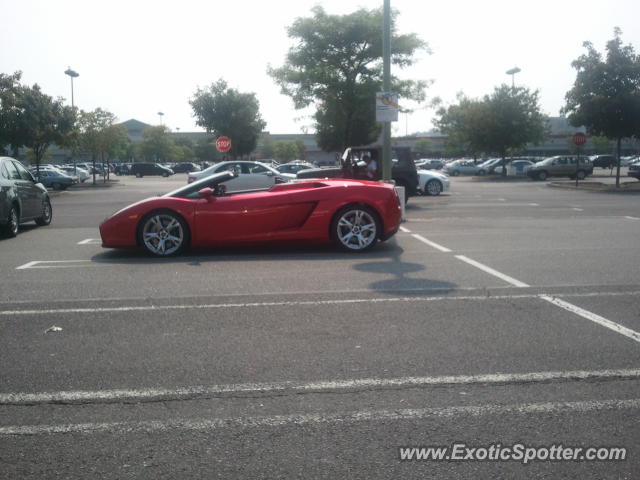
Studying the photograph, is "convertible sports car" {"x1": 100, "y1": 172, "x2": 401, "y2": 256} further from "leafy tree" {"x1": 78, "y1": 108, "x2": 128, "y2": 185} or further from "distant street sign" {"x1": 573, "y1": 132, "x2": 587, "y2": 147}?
"leafy tree" {"x1": 78, "y1": 108, "x2": 128, "y2": 185}

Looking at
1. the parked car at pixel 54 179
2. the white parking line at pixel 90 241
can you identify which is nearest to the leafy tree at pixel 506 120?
the parked car at pixel 54 179

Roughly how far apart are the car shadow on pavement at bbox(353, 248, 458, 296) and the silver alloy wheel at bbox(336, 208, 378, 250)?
2.57 feet

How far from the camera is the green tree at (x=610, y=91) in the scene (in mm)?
30281

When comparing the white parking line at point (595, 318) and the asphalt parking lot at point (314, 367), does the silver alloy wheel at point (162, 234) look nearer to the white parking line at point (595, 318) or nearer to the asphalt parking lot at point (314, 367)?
the asphalt parking lot at point (314, 367)

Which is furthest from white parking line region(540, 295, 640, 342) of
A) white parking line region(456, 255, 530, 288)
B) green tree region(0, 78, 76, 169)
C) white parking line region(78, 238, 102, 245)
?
green tree region(0, 78, 76, 169)

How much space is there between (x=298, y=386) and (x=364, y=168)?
41.3 ft

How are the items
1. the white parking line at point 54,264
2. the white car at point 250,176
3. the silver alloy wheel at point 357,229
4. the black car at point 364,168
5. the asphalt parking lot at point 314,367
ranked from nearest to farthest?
the asphalt parking lot at point 314,367, the white parking line at point 54,264, the silver alloy wheel at point 357,229, the black car at point 364,168, the white car at point 250,176

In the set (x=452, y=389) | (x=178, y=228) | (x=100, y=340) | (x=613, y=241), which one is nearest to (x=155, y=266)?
(x=178, y=228)

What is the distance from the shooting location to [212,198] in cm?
1007

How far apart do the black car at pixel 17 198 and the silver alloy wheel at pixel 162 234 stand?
4.00 metres

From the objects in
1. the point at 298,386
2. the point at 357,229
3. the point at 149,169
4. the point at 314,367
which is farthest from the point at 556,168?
the point at 149,169

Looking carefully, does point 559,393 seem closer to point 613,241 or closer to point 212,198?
point 212,198

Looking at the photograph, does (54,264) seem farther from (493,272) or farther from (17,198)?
(493,272)

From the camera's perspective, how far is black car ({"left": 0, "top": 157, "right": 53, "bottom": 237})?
12.6m
